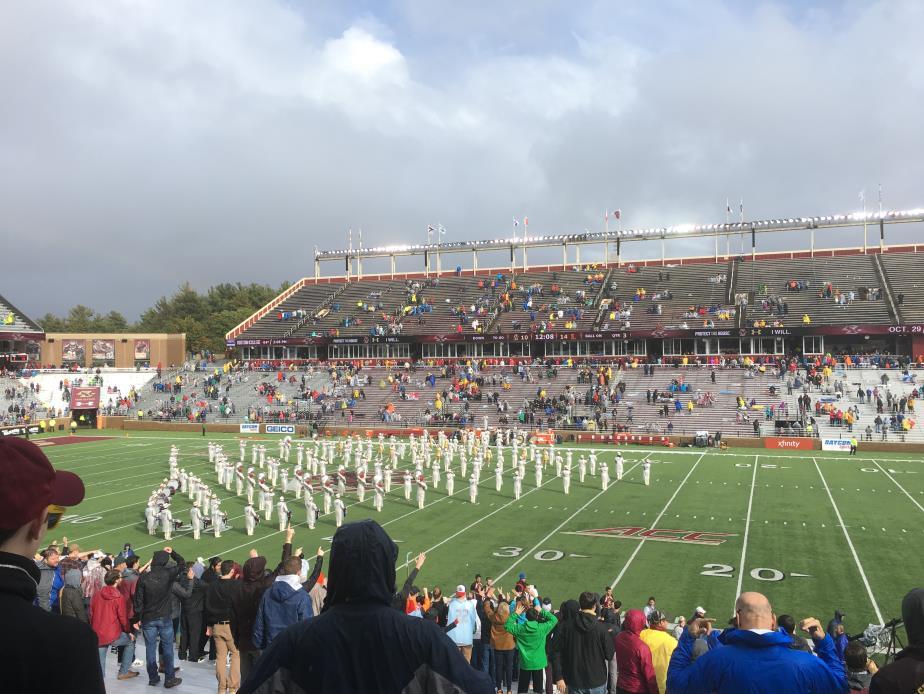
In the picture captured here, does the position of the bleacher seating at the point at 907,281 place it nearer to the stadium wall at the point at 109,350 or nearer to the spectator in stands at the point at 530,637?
the spectator in stands at the point at 530,637

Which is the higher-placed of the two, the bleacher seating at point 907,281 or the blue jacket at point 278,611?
the bleacher seating at point 907,281

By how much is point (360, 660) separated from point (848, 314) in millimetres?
50279

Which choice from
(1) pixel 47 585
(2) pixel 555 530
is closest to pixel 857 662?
(1) pixel 47 585

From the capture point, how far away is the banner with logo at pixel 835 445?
111 ft

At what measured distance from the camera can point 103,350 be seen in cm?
6194

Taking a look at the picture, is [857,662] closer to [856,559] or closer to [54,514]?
[54,514]

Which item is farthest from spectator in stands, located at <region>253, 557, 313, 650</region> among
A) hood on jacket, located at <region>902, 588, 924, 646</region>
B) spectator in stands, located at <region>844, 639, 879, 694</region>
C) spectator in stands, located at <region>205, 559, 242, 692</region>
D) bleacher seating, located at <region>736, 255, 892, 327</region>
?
bleacher seating, located at <region>736, 255, 892, 327</region>

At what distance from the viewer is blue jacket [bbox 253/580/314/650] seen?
4.97 meters

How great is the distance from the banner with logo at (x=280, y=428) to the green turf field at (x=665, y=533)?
1484 centimetres

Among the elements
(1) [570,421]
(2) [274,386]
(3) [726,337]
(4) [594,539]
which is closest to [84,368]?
(2) [274,386]

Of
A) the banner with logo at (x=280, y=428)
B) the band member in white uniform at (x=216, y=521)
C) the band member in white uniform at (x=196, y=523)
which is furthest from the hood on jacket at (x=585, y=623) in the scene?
the banner with logo at (x=280, y=428)

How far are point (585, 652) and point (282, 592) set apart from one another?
2.65 m

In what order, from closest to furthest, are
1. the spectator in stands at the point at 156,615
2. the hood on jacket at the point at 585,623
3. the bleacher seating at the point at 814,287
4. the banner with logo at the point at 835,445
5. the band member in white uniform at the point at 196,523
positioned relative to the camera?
1. the hood on jacket at the point at 585,623
2. the spectator in stands at the point at 156,615
3. the band member in white uniform at the point at 196,523
4. the banner with logo at the point at 835,445
5. the bleacher seating at the point at 814,287

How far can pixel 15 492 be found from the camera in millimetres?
1832
